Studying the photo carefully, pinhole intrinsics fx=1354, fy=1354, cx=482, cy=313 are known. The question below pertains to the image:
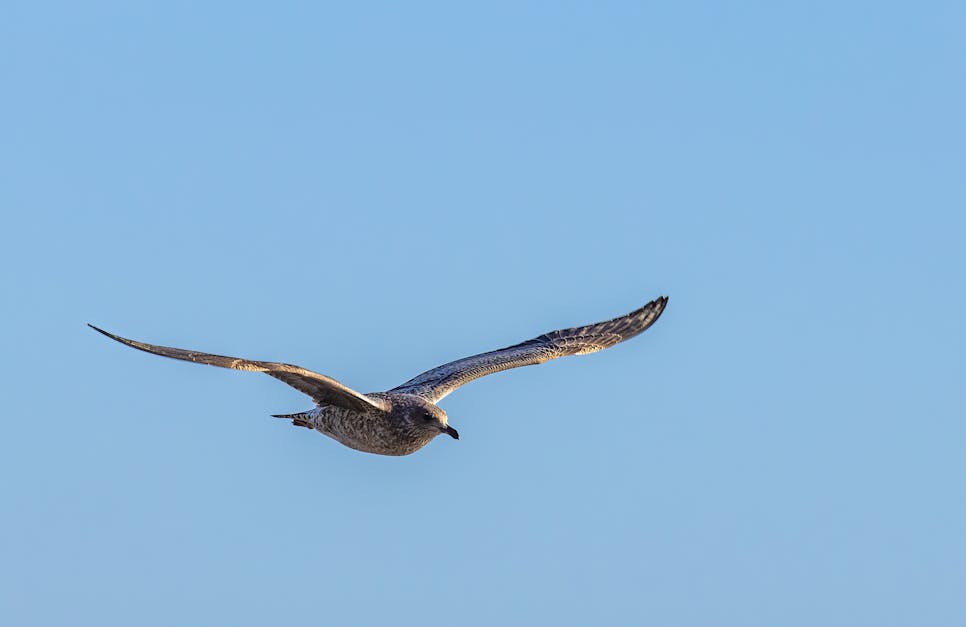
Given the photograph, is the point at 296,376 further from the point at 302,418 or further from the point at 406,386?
the point at 406,386

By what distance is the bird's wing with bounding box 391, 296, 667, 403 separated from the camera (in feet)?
90.8

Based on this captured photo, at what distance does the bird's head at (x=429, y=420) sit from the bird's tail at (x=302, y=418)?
2172 mm

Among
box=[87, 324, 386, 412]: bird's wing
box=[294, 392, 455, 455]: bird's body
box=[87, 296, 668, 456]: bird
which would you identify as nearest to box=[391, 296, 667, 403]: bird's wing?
box=[87, 296, 668, 456]: bird

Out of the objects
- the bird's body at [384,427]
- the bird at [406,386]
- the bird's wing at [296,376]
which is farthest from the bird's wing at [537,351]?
the bird's wing at [296,376]

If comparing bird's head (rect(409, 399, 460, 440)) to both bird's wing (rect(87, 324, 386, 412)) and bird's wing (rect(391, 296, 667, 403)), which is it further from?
bird's wing (rect(391, 296, 667, 403))

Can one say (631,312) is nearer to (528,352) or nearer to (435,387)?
(528,352)

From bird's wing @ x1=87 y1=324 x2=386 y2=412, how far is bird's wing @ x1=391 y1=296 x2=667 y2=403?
315 centimetres

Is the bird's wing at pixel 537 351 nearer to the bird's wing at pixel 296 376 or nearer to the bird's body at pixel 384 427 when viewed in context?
the bird's body at pixel 384 427

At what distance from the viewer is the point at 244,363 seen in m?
19.6

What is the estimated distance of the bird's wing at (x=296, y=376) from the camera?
62.6 feet

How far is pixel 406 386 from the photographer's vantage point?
27688 millimetres

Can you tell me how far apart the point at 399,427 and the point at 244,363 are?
4.82m

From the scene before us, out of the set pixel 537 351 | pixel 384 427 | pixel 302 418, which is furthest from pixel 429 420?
pixel 537 351

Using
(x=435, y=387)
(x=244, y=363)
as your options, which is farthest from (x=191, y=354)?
(x=435, y=387)
